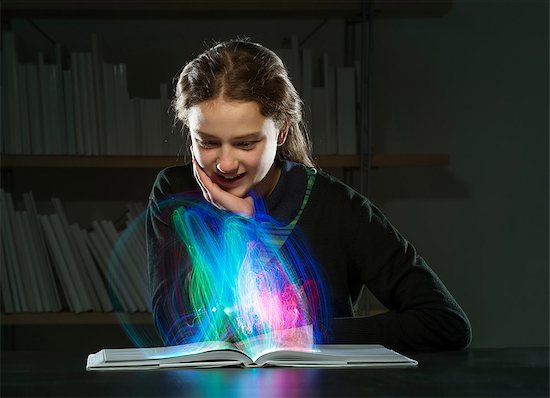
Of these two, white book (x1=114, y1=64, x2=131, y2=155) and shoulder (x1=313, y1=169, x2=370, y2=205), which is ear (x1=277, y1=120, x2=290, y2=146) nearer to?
shoulder (x1=313, y1=169, x2=370, y2=205)

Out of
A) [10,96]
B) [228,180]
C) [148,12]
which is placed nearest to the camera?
[228,180]

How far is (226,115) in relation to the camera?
152cm

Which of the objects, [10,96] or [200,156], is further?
[10,96]

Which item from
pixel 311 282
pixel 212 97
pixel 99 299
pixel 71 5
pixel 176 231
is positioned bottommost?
pixel 99 299

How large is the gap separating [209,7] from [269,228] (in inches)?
43.8

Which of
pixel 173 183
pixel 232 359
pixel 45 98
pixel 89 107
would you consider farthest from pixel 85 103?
pixel 232 359

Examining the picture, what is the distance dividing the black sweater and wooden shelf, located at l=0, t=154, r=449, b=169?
82 cm

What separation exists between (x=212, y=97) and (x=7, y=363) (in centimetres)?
56

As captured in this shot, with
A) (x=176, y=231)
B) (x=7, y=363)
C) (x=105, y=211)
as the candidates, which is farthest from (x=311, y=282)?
(x=105, y=211)

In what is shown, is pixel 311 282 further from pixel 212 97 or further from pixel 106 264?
pixel 106 264

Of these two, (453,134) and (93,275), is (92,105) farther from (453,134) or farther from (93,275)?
(453,134)

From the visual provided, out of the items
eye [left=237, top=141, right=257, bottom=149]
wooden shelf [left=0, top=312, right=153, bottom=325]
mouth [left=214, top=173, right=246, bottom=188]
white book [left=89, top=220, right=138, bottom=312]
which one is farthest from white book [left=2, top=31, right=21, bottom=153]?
eye [left=237, top=141, right=257, bottom=149]

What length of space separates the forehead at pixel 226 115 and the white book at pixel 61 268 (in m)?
1.26

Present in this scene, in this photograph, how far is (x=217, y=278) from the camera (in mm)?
1812
